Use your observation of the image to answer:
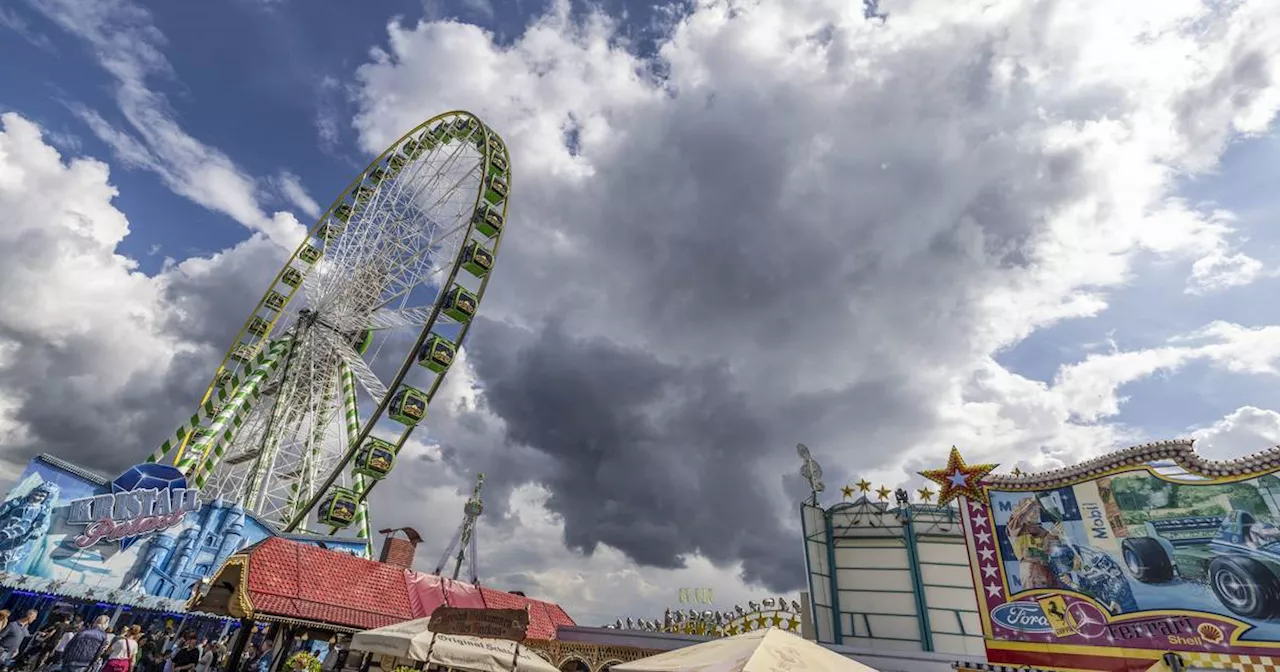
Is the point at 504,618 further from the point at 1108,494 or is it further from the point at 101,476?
the point at 101,476

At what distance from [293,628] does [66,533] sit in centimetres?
1115

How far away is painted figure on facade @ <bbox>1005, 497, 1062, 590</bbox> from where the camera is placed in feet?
40.7

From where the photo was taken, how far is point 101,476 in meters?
20.2

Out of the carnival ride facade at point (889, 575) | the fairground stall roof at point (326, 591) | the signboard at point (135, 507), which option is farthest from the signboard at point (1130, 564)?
the signboard at point (135, 507)

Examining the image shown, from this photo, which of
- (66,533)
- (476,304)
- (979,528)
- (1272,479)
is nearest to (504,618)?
(979,528)

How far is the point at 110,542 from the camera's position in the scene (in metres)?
19.9

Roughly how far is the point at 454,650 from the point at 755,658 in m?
5.93

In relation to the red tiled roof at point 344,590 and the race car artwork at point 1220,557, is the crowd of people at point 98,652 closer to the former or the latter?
the red tiled roof at point 344,590

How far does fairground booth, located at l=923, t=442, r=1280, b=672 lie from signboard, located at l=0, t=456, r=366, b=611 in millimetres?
25873

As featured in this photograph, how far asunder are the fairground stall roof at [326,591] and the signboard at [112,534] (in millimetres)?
9323

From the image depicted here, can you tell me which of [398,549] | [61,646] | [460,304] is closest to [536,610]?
[398,549]

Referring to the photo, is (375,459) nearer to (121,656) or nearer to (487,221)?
(487,221)

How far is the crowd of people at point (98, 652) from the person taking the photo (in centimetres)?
895

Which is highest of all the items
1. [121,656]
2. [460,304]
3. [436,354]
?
[460,304]
